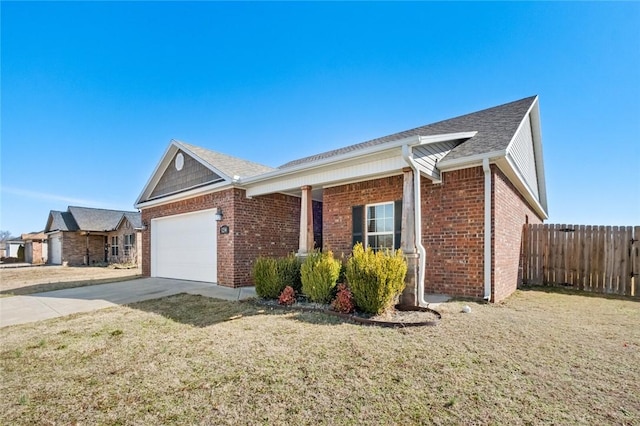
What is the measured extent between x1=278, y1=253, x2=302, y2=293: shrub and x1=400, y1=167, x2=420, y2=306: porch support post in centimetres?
249

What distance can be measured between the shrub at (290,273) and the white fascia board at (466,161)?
404 centimetres

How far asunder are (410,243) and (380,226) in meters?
2.25

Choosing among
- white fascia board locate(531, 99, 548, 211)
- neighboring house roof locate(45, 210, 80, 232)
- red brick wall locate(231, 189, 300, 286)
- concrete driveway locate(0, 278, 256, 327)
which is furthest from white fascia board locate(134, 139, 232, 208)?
neighboring house roof locate(45, 210, 80, 232)

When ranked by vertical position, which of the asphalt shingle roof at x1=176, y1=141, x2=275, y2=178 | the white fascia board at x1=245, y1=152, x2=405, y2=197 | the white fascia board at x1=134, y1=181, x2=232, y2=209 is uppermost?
the asphalt shingle roof at x1=176, y1=141, x2=275, y2=178

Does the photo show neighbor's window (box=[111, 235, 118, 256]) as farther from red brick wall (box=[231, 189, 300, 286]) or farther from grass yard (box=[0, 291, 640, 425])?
grass yard (box=[0, 291, 640, 425])

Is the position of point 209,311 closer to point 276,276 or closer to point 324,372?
point 276,276

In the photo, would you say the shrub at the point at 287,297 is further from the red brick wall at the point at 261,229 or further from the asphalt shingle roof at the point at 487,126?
the asphalt shingle roof at the point at 487,126

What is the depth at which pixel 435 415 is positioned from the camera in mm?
2354

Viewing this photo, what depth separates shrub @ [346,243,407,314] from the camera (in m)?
5.04

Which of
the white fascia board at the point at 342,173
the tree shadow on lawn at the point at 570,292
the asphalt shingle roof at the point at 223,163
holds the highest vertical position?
the asphalt shingle roof at the point at 223,163

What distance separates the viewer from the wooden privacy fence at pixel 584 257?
8.27 m

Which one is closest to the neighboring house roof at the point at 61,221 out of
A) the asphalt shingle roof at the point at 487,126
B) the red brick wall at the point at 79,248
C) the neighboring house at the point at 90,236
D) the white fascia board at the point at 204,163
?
the neighboring house at the point at 90,236

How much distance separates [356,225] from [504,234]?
3.67 metres

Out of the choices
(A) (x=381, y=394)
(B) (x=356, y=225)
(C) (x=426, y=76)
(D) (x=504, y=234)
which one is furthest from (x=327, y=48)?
(A) (x=381, y=394)
